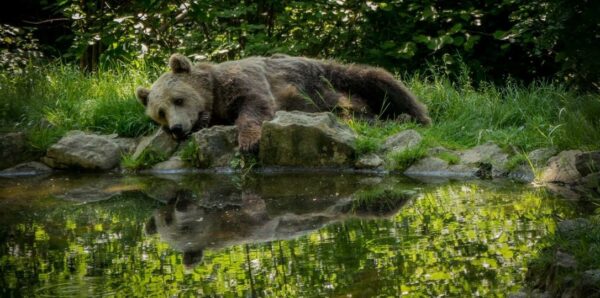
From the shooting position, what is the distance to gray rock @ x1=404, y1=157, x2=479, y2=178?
22.5ft

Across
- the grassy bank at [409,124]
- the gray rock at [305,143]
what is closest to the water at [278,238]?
the gray rock at [305,143]

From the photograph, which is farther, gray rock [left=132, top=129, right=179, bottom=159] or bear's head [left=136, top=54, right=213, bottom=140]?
bear's head [left=136, top=54, right=213, bottom=140]

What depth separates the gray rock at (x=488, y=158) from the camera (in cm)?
673

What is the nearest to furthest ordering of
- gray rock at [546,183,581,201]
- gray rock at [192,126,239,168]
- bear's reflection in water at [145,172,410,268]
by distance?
bear's reflection in water at [145,172,410,268]
gray rock at [546,183,581,201]
gray rock at [192,126,239,168]

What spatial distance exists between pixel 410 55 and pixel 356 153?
4.07 m

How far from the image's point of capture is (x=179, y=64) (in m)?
8.73

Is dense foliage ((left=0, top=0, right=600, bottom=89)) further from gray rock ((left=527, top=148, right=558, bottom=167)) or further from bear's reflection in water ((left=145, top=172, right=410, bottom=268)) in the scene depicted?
bear's reflection in water ((left=145, top=172, right=410, bottom=268))

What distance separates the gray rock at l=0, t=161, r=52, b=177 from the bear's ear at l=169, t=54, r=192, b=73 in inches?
66.5

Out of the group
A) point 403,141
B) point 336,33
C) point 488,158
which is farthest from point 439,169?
point 336,33

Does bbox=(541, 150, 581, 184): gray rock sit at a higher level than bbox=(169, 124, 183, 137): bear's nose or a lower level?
lower

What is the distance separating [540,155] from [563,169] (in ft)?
1.96

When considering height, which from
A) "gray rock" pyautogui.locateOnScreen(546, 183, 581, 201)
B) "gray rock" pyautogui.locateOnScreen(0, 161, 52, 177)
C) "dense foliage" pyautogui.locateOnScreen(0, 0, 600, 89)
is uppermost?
Answer: "dense foliage" pyautogui.locateOnScreen(0, 0, 600, 89)

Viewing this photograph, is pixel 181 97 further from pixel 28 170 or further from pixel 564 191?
pixel 564 191

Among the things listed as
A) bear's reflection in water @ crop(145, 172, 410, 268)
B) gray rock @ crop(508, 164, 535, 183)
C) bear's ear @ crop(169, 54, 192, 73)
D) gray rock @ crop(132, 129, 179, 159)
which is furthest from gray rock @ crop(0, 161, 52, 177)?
gray rock @ crop(508, 164, 535, 183)
